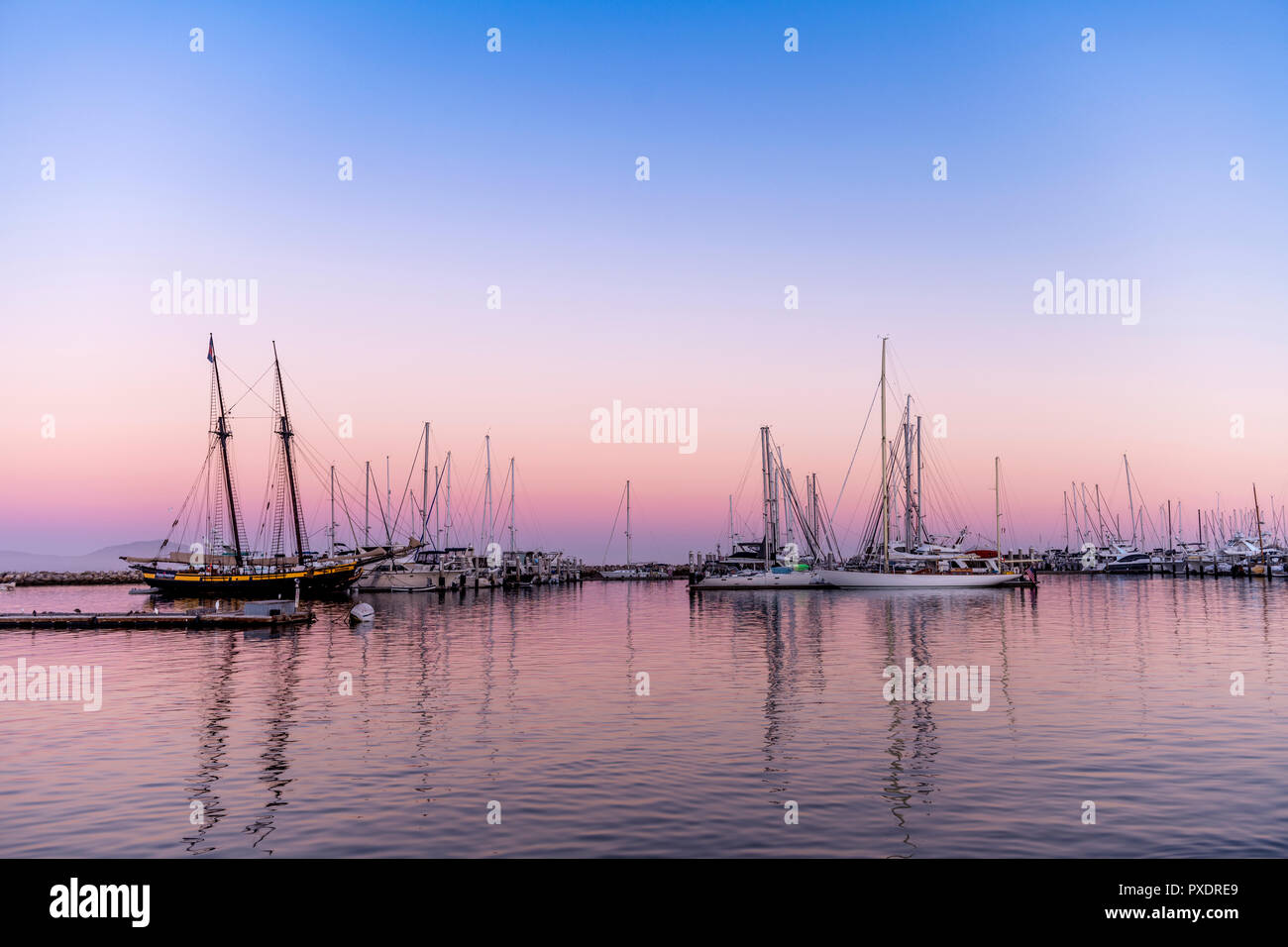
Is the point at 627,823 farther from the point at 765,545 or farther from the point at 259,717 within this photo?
the point at 765,545

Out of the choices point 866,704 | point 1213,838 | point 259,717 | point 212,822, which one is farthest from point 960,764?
point 259,717

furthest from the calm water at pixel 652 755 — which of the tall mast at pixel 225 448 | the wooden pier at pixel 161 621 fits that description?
the tall mast at pixel 225 448

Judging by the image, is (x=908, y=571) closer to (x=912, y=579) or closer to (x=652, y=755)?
(x=912, y=579)

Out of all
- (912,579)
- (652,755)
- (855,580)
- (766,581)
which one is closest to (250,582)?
(766,581)

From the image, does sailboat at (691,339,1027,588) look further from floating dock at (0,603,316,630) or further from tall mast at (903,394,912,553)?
floating dock at (0,603,316,630)

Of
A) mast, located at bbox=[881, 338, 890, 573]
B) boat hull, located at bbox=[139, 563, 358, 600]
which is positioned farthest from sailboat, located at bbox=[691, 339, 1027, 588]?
boat hull, located at bbox=[139, 563, 358, 600]

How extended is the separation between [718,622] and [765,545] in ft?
172

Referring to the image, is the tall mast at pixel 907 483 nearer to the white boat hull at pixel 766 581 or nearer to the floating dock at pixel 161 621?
the white boat hull at pixel 766 581

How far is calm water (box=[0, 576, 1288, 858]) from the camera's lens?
45.8 ft

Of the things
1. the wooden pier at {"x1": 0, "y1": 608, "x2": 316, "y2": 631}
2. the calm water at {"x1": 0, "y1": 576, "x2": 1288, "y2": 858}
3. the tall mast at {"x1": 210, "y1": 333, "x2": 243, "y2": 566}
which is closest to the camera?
the calm water at {"x1": 0, "y1": 576, "x2": 1288, "y2": 858}

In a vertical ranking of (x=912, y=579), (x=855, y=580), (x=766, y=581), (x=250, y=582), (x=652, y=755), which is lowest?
(x=766, y=581)

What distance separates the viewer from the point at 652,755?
64.4 feet

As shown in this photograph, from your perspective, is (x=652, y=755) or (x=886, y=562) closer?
(x=652, y=755)

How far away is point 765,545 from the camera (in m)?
115
